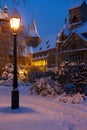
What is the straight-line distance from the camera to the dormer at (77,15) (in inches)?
2621

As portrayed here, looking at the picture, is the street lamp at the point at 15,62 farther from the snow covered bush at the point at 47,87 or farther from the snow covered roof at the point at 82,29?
the snow covered roof at the point at 82,29

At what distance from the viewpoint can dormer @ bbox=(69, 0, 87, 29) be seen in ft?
218

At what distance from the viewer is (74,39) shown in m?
59.0

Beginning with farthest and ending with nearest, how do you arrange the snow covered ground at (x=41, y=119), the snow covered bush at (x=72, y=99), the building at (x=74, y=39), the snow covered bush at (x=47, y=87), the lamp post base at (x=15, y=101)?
the building at (x=74, y=39)
the snow covered bush at (x=47, y=87)
the snow covered bush at (x=72, y=99)
the lamp post base at (x=15, y=101)
the snow covered ground at (x=41, y=119)

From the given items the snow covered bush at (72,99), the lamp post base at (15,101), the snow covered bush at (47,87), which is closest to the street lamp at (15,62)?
the lamp post base at (15,101)

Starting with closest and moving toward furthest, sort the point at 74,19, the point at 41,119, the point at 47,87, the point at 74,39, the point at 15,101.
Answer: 1. the point at 41,119
2. the point at 15,101
3. the point at 47,87
4. the point at 74,39
5. the point at 74,19

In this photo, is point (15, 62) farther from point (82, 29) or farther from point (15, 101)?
point (82, 29)

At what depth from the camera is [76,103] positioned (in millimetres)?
16562

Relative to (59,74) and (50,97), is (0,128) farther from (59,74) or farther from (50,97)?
(59,74)

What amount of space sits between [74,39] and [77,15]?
998 cm

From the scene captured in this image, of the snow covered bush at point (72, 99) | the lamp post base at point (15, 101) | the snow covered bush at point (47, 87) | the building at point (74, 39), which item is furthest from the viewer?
the building at point (74, 39)

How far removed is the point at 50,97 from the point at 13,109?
650cm

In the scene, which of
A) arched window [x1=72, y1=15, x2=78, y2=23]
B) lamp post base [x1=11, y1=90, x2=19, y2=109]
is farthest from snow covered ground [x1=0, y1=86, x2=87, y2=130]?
arched window [x1=72, y1=15, x2=78, y2=23]

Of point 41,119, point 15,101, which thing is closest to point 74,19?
point 15,101
